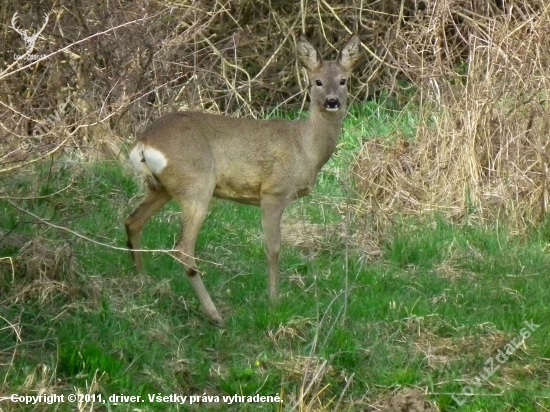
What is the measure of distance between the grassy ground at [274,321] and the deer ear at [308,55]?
1216mm

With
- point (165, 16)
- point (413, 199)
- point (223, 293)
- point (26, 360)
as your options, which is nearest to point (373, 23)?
point (165, 16)

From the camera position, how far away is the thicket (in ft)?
27.9

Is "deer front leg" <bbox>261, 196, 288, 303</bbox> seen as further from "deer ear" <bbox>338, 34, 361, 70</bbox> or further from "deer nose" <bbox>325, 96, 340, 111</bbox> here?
"deer ear" <bbox>338, 34, 361, 70</bbox>

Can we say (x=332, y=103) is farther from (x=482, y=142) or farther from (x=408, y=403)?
(x=408, y=403)

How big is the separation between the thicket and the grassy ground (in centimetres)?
69

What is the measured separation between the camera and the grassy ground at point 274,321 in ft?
17.7

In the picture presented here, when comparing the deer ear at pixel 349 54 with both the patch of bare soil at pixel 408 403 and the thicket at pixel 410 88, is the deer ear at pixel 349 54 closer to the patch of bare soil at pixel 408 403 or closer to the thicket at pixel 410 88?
the thicket at pixel 410 88

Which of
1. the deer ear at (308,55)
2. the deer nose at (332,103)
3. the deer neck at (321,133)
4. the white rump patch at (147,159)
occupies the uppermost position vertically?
the deer ear at (308,55)

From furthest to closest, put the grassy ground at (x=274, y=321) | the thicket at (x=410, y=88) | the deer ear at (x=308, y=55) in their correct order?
the thicket at (x=410, y=88) < the deer ear at (x=308, y=55) < the grassy ground at (x=274, y=321)

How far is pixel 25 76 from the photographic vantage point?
941 centimetres

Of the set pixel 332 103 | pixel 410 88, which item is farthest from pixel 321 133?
pixel 410 88

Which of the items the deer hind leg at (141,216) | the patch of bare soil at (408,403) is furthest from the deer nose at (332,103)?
the patch of bare soil at (408,403)

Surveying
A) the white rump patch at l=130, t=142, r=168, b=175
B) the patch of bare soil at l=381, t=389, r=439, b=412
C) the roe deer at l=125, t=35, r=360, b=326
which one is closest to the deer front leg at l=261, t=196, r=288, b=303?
the roe deer at l=125, t=35, r=360, b=326

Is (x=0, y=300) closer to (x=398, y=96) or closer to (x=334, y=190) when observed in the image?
(x=334, y=190)
